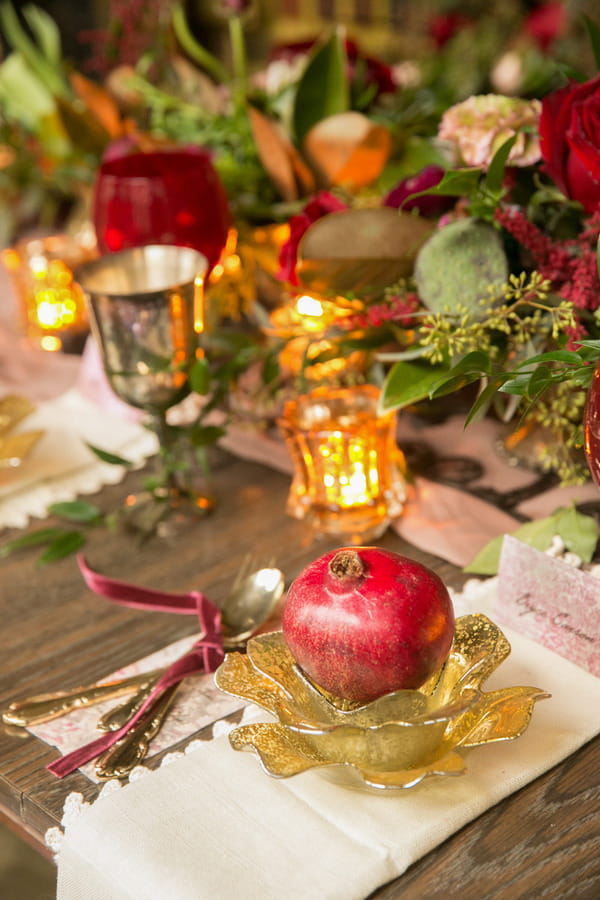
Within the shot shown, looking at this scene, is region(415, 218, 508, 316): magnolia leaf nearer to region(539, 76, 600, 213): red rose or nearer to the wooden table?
region(539, 76, 600, 213): red rose

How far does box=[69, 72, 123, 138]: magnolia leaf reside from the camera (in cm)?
117

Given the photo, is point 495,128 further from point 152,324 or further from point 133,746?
point 133,746

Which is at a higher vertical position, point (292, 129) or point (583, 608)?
point (292, 129)

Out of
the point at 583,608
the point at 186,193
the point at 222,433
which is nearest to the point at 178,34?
the point at 186,193

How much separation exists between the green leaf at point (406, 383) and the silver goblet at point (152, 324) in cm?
17

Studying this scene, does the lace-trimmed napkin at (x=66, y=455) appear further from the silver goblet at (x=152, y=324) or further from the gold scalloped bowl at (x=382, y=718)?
the gold scalloped bowl at (x=382, y=718)

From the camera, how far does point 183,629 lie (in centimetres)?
68

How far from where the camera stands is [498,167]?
0.68 metres

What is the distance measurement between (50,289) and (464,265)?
0.69 metres

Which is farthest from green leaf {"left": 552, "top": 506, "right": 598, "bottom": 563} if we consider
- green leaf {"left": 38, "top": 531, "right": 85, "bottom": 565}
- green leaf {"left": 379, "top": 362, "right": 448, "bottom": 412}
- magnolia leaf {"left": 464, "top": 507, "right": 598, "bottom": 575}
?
green leaf {"left": 38, "top": 531, "right": 85, "bottom": 565}

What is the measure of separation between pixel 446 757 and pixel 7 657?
33cm

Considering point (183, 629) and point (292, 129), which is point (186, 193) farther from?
point (183, 629)

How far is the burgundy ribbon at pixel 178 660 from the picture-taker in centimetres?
55

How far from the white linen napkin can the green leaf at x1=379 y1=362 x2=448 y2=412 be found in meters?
0.26
